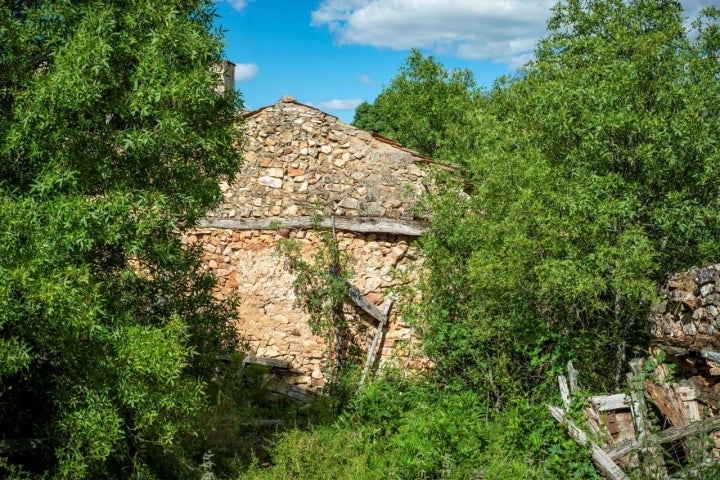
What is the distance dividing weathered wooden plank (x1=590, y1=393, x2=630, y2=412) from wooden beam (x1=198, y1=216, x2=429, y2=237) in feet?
13.1

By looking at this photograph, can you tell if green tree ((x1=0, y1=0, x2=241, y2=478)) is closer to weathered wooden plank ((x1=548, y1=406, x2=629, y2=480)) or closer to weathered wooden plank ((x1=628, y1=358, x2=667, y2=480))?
weathered wooden plank ((x1=548, y1=406, x2=629, y2=480))

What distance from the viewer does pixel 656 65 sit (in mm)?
10320

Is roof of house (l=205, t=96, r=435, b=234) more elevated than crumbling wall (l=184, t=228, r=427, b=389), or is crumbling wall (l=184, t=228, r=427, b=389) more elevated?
roof of house (l=205, t=96, r=435, b=234)

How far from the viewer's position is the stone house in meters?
11.8

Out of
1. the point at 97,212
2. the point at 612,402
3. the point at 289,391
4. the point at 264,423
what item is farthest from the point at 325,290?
the point at 97,212

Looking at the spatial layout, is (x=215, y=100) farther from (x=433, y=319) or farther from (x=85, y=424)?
(x=433, y=319)

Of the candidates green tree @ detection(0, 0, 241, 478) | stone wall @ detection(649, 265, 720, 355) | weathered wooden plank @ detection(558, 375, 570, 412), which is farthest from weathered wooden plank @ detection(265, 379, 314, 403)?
stone wall @ detection(649, 265, 720, 355)

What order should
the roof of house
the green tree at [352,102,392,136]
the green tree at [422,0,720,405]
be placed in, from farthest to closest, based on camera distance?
the green tree at [352,102,392,136]
the roof of house
the green tree at [422,0,720,405]

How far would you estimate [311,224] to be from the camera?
39.1 feet

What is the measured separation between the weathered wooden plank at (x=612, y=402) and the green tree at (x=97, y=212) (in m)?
4.62

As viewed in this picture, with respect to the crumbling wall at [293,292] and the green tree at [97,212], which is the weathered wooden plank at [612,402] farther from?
the green tree at [97,212]

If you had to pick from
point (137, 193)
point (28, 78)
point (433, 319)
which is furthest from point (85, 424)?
point (433, 319)

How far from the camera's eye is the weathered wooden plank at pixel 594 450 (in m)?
7.64

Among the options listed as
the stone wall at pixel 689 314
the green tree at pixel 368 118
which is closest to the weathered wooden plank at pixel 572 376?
the stone wall at pixel 689 314
